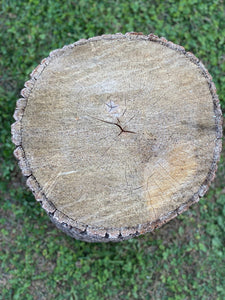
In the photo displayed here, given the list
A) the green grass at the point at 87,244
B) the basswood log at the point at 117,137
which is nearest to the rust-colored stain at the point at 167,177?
the basswood log at the point at 117,137

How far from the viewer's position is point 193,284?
300 centimetres

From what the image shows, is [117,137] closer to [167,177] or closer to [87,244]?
[167,177]

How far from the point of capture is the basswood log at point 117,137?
2025 mm

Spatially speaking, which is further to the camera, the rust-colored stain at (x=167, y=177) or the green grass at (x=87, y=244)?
the green grass at (x=87, y=244)

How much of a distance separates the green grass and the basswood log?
1.07 meters

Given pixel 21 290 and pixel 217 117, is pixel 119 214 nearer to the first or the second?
pixel 217 117

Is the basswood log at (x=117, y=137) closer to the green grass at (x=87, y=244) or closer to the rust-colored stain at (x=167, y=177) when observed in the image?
the rust-colored stain at (x=167, y=177)

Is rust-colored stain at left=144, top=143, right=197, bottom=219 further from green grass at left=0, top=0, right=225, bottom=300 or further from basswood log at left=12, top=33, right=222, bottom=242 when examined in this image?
green grass at left=0, top=0, right=225, bottom=300

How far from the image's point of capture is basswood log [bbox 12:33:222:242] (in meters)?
2.03

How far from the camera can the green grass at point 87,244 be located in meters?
2.97

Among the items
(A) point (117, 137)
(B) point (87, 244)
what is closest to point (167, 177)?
(A) point (117, 137)

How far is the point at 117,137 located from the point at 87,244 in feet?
4.61

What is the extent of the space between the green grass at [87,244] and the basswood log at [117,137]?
3.52ft

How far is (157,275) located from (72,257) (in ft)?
2.55
